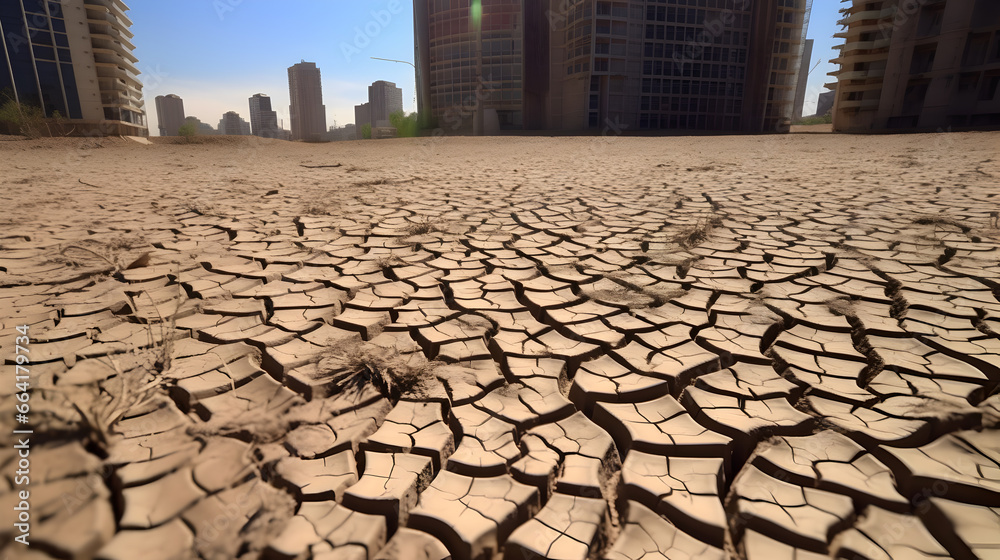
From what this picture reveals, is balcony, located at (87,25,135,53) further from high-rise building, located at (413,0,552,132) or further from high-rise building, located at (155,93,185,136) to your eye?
high-rise building, located at (155,93,185,136)

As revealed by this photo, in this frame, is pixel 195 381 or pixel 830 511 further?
pixel 195 381

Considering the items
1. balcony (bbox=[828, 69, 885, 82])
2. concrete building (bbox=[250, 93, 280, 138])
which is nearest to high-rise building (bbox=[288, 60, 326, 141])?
concrete building (bbox=[250, 93, 280, 138])

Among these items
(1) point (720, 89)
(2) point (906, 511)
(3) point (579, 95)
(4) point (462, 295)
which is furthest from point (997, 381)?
(1) point (720, 89)

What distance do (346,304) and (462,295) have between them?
0.54m

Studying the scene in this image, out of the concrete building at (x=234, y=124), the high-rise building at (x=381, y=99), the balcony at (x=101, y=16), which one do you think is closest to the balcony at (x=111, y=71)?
the balcony at (x=101, y=16)

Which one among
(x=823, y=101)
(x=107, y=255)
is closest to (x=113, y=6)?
(x=107, y=255)

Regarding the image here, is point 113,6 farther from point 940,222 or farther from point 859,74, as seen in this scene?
point 859,74

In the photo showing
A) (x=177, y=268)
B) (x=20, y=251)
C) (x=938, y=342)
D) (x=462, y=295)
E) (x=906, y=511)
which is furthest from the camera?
(x=20, y=251)

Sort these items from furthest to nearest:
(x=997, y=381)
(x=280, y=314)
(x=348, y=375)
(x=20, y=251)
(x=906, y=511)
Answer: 1. (x=20, y=251)
2. (x=280, y=314)
3. (x=348, y=375)
4. (x=997, y=381)
5. (x=906, y=511)

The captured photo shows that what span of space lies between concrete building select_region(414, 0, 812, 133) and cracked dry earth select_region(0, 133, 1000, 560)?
23855mm

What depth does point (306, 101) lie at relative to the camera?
5450 cm

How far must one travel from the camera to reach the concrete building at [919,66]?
712 inches

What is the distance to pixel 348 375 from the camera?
153 centimetres

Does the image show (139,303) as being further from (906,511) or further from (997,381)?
(997,381)
